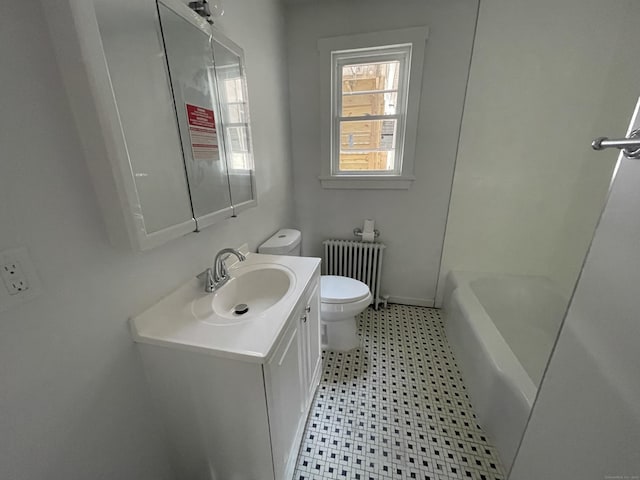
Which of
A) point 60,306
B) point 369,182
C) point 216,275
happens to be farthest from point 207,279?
point 369,182

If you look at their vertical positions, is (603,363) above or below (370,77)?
below

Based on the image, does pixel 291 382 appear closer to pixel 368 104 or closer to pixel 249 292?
pixel 249 292

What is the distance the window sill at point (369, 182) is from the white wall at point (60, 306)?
1428mm

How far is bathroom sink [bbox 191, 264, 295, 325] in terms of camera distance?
3.33 ft

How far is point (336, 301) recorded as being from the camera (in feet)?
5.20

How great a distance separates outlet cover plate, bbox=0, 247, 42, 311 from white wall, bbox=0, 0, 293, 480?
0.6 inches

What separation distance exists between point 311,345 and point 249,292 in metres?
0.42

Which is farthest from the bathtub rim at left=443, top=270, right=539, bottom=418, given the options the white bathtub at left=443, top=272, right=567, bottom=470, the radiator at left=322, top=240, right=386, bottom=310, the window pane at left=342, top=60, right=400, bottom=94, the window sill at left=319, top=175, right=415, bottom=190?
the window pane at left=342, top=60, right=400, bottom=94

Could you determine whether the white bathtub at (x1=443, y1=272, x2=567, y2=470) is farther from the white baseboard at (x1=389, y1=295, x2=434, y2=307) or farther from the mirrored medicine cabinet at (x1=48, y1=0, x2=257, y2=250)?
the mirrored medicine cabinet at (x1=48, y1=0, x2=257, y2=250)

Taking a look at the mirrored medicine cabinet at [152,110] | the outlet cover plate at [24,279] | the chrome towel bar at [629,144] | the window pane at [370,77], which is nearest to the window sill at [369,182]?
the window pane at [370,77]

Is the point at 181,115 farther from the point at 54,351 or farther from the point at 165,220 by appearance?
the point at 54,351

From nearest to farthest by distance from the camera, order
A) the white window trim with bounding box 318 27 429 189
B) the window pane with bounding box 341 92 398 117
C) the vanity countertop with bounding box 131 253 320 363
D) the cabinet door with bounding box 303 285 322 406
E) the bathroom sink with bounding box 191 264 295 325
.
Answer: the vanity countertop with bounding box 131 253 320 363 → the bathroom sink with bounding box 191 264 295 325 → the cabinet door with bounding box 303 285 322 406 → the white window trim with bounding box 318 27 429 189 → the window pane with bounding box 341 92 398 117

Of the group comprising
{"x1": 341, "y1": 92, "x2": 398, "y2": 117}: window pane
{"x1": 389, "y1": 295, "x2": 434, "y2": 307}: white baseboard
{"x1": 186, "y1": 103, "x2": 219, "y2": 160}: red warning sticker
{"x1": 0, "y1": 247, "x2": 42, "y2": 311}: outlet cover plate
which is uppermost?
{"x1": 341, "y1": 92, "x2": 398, "y2": 117}: window pane

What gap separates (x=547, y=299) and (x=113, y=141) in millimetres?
2553
